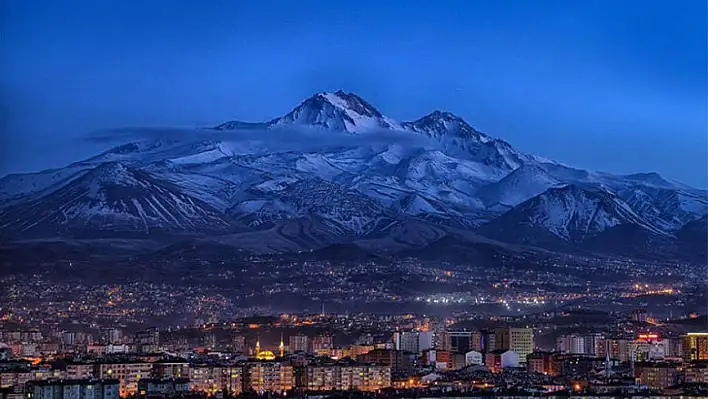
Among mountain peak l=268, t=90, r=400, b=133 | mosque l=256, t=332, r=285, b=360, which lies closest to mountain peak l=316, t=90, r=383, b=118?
mountain peak l=268, t=90, r=400, b=133

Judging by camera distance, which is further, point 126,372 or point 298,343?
point 298,343

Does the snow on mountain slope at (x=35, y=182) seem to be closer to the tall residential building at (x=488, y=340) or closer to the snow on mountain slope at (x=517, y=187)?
the snow on mountain slope at (x=517, y=187)

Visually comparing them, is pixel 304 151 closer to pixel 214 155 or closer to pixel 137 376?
pixel 214 155

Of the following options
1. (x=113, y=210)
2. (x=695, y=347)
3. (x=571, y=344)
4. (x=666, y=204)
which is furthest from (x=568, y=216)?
(x=695, y=347)

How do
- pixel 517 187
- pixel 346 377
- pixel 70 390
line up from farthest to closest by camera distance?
pixel 517 187
pixel 346 377
pixel 70 390

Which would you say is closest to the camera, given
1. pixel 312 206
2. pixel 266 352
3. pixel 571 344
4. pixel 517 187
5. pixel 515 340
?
pixel 266 352

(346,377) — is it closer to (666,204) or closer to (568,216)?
(568,216)

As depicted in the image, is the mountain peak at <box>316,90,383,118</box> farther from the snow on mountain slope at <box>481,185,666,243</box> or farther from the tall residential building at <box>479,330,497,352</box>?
the tall residential building at <box>479,330,497,352</box>

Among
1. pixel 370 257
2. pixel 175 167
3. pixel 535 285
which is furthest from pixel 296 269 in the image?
pixel 175 167

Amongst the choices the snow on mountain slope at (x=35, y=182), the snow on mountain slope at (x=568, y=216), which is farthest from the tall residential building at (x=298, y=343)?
the snow on mountain slope at (x=568, y=216)
